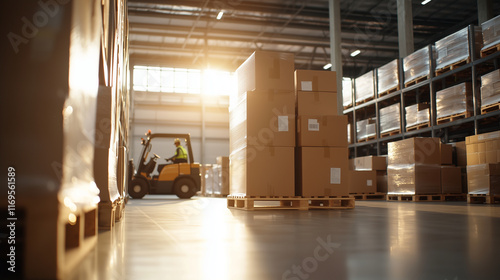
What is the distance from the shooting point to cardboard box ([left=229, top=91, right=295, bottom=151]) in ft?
20.6

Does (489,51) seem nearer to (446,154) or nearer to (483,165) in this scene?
(483,165)

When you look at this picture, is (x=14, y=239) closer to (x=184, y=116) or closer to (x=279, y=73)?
(x=279, y=73)

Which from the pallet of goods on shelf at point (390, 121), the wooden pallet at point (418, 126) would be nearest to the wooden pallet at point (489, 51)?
the wooden pallet at point (418, 126)

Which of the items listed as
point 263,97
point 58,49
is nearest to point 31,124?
point 58,49

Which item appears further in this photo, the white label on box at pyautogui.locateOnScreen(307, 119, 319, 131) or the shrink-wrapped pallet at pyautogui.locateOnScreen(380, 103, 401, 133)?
the shrink-wrapped pallet at pyautogui.locateOnScreen(380, 103, 401, 133)

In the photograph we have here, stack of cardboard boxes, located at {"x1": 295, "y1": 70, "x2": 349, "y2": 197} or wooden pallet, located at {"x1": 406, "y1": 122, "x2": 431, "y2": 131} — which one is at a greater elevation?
wooden pallet, located at {"x1": 406, "y1": 122, "x2": 431, "y2": 131}

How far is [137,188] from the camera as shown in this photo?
1251 cm

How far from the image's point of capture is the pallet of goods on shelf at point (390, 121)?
447 inches

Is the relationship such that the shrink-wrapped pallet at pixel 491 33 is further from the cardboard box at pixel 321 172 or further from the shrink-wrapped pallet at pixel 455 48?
the cardboard box at pixel 321 172

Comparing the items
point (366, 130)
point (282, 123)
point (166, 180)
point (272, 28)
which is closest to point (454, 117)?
point (366, 130)

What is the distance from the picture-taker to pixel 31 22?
1.32 m

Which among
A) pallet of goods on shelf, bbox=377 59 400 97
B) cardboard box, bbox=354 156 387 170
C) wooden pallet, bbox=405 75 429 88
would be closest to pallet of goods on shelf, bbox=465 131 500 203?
wooden pallet, bbox=405 75 429 88

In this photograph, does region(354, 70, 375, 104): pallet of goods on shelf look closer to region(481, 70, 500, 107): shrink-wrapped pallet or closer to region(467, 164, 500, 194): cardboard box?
region(481, 70, 500, 107): shrink-wrapped pallet

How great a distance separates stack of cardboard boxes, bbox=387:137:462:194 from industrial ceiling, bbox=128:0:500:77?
24.2 feet
